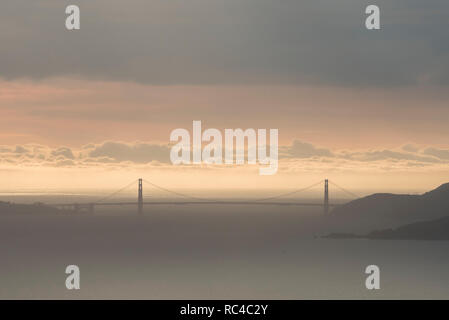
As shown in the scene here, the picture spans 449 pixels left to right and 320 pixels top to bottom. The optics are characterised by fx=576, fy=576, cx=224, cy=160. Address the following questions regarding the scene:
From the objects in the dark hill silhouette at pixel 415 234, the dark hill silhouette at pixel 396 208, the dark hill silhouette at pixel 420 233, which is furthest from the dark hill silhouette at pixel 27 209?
the dark hill silhouette at pixel 420 233

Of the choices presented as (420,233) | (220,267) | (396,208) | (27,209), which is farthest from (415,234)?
(27,209)

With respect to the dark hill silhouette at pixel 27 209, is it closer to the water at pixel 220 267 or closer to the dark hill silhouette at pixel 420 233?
the water at pixel 220 267

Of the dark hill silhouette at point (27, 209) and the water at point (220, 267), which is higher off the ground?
the dark hill silhouette at point (27, 209)

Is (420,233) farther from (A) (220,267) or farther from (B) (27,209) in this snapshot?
(B) (27,209)

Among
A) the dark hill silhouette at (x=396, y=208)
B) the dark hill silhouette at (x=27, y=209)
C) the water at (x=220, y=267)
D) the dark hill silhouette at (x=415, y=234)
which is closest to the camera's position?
the water at (x=220, y=267)
